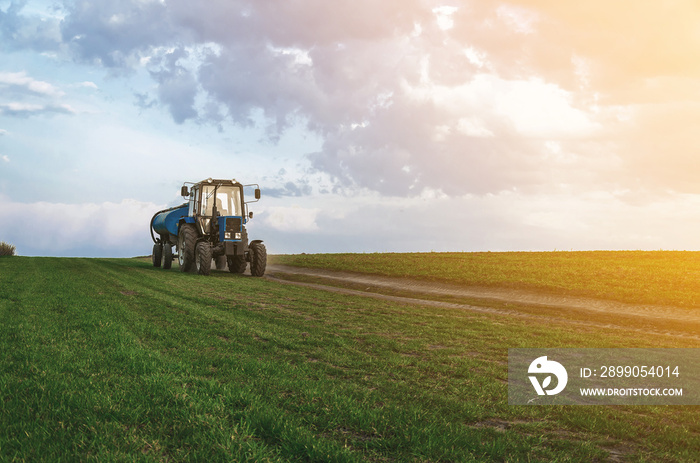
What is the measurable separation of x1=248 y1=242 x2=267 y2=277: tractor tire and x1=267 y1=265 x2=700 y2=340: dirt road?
9.53 ft

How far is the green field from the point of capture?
429 centimetres

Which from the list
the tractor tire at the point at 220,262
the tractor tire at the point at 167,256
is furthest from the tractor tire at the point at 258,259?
the tractor tire at the point at 167,256

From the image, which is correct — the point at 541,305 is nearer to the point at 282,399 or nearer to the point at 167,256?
the point at 282,399

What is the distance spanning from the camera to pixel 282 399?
5527mm

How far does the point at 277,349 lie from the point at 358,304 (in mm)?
7684

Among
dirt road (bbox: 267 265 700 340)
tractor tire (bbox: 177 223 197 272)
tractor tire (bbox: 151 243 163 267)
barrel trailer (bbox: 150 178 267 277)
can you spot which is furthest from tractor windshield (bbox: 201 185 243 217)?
tractor tire (bbox: 151 243 163 267)

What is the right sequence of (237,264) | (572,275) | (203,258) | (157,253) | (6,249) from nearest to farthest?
1. (572,275)
2. (203,258)
3. (237,264)
4. (157,253)
5. (6,249)

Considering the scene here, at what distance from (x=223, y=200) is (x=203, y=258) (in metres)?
3.73

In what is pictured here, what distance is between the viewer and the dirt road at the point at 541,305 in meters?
14.8

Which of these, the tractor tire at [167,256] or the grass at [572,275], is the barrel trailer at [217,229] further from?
the grass at [572,275]

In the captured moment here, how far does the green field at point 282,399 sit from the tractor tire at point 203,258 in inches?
541

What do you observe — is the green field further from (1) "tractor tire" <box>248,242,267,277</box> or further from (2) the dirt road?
(1) "tractor tire" <box>248,242,267,277</box>

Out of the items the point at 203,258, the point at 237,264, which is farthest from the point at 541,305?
the point at 237,264

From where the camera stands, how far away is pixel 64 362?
6602 millimetres
